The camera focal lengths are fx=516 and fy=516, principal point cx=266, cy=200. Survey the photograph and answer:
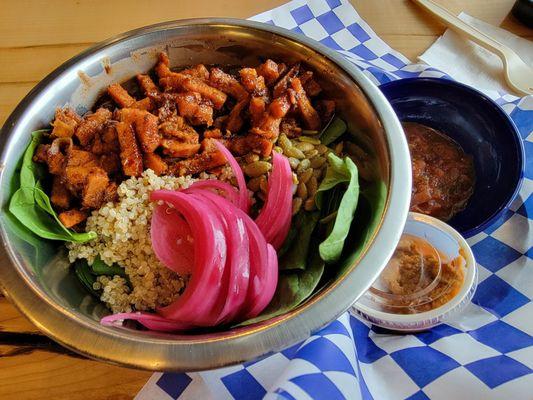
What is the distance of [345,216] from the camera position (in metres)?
1.14

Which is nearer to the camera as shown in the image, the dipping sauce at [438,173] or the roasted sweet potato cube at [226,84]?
the roasted sweet potato cube at [226,84]

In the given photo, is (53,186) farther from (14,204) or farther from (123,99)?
(123,99)

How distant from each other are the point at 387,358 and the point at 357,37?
48.5 inches

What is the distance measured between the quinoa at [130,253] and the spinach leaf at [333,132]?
0.47 m

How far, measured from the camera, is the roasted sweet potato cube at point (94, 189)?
48.3 inches

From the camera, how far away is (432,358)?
4.07ft

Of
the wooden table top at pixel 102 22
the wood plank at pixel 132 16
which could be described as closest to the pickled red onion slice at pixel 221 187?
the wooden table top at pixel 102 22

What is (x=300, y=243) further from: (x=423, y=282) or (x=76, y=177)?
(x=76, y=177)

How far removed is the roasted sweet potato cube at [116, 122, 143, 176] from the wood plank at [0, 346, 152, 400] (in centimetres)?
47

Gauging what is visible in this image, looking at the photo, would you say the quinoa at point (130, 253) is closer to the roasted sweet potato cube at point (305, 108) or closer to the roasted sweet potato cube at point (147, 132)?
the roasted sweet potato cube at point (147, 132)

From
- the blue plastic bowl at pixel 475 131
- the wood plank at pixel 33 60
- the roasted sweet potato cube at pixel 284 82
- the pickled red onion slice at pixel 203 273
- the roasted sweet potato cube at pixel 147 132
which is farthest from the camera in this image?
the wood plank at pixel 33 60

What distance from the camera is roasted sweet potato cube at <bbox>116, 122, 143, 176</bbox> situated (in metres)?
1.27

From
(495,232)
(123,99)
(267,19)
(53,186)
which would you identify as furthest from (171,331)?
(267,19)

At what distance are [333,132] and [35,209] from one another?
780 millimetres
